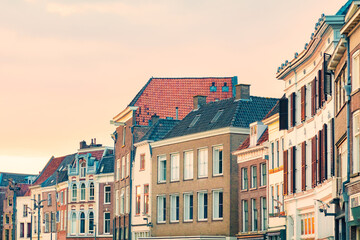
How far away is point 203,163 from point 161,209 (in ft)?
22.7

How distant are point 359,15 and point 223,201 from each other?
33.8 m

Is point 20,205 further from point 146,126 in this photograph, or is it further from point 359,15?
point 359,15

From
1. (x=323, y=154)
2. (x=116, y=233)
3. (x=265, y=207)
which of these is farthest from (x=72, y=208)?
(x=323, y=154)

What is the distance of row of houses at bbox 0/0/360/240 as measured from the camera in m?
35.3

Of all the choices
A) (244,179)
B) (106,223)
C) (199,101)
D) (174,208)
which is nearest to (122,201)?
(174,208)

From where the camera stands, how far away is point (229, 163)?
60.8m

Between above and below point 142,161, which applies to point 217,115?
above

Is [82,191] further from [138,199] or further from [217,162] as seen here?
[217,162]

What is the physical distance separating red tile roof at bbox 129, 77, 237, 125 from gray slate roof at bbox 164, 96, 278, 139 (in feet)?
31.0

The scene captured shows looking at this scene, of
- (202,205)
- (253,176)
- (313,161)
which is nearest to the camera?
(313,161)

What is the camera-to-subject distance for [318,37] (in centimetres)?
3919

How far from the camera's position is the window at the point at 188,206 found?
65438 millimetres

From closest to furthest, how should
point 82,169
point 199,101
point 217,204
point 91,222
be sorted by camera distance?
point 217,204 → point 199,101 → point 91,222 → point 82,169

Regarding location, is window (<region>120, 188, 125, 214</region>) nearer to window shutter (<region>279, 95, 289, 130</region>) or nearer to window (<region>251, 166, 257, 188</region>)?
window (<region>251, 166, 257, 188</region>)
